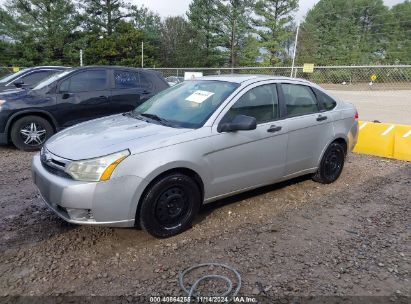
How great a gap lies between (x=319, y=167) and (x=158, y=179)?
104 inches

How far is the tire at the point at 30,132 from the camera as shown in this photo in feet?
23.4

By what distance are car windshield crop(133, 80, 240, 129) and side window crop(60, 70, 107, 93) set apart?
338cm

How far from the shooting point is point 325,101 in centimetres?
530

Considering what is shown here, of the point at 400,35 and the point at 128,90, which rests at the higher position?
the point at 400,35

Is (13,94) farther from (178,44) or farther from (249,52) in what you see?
(178,44)

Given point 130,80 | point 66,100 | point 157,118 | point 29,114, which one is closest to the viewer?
point 157,118

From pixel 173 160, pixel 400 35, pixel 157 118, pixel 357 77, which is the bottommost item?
pixel 173 160

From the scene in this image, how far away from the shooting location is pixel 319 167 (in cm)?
527

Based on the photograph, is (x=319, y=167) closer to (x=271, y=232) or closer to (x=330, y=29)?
(x=271, y=232)

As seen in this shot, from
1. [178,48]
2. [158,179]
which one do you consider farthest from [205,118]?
[178,48]

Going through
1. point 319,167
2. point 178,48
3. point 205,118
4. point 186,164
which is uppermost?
point 178,48

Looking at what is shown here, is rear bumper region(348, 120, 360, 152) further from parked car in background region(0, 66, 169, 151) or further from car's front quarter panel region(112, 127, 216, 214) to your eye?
parked car in background region(0, 66, 169, 151)

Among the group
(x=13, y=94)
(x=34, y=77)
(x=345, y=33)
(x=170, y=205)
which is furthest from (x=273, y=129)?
(x=345, y=33)

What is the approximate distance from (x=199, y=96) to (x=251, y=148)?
0.86 m
